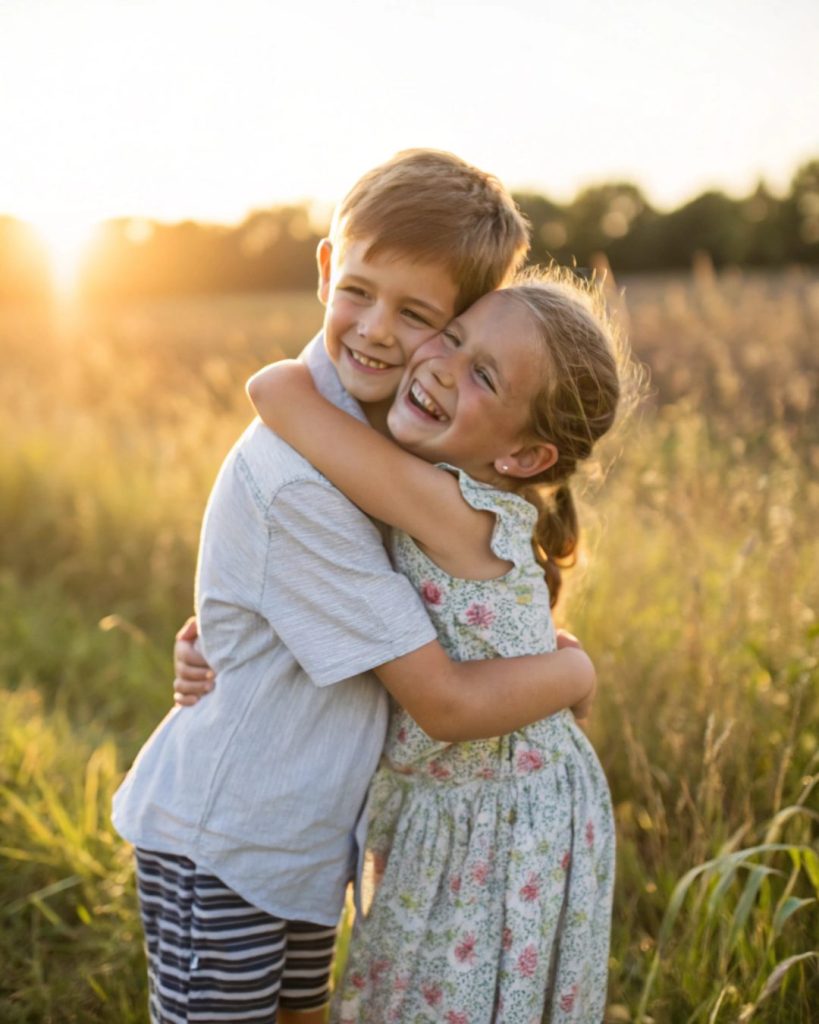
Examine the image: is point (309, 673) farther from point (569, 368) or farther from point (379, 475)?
point (569, 368)

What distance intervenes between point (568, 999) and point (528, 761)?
418mm

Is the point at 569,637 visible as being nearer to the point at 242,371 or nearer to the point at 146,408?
the point at 242,371

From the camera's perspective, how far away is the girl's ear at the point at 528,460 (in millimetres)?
1697

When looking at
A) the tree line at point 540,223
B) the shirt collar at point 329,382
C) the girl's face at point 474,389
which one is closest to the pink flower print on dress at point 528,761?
the girl's face at point 474,389

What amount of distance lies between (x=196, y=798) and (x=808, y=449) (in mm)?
2685

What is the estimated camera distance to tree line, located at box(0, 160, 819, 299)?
57.5ft

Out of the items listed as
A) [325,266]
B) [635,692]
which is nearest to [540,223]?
[635,692]

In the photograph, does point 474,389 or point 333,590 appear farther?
point 474,389

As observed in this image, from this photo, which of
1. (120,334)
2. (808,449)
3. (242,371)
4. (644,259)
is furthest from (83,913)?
(644,259)

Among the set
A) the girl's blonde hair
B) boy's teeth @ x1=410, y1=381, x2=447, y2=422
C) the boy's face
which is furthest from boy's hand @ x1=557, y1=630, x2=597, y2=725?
the boy's face

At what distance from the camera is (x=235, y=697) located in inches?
65.1

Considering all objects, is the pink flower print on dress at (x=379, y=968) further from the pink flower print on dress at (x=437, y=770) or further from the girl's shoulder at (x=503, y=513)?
the girl's shoulder at (x=503, y=513)

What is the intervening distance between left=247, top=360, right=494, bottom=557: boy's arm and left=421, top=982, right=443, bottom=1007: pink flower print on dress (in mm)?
743

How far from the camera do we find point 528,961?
1.65 metres
